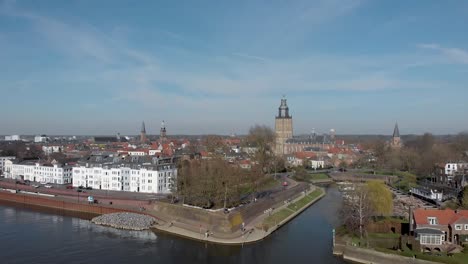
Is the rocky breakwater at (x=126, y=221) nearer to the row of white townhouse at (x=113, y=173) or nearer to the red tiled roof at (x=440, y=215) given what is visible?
the row of white townhouse at (x=113, y=173)

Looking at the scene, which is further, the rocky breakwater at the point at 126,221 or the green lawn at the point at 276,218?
the green lawn at the point at 276,218

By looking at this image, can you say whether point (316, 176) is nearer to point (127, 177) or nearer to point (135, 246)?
point (127, 177)

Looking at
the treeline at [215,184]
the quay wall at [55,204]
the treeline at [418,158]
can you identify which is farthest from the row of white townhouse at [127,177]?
the treeline at [418,158]

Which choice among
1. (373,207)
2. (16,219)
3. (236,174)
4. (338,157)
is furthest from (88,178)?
(338,157)

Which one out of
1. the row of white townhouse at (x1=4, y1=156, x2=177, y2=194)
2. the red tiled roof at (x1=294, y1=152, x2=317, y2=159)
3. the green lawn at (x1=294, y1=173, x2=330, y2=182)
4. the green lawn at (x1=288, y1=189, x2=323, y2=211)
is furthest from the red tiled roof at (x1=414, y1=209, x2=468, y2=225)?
the red tiled roof at (x1=294, y1=152, x2=317, y2=159)

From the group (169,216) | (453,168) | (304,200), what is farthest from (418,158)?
(169,216)

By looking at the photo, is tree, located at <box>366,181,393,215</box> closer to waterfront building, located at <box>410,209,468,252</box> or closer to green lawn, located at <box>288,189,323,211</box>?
waterfront building, located at <box>410,209,468,252</box>
